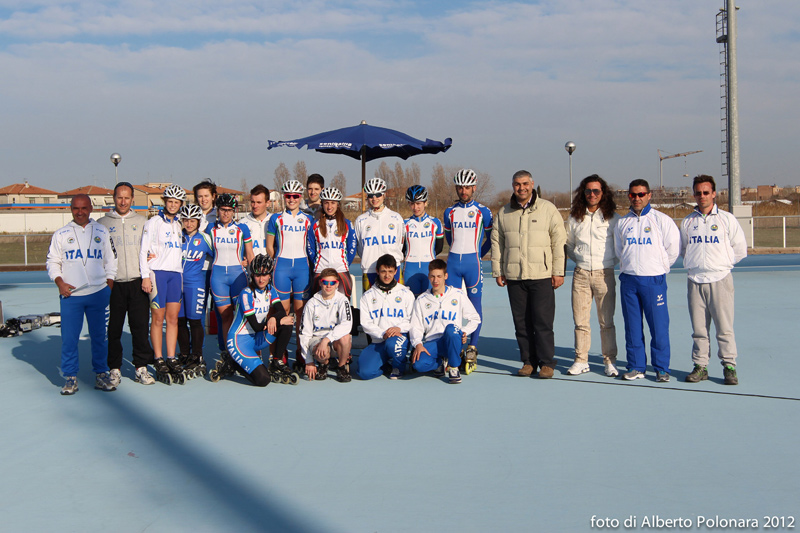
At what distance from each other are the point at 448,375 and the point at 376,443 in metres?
1.94

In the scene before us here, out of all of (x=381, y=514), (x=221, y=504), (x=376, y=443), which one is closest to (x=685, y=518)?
(x=381, y=514)

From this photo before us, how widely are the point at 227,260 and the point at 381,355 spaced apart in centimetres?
197

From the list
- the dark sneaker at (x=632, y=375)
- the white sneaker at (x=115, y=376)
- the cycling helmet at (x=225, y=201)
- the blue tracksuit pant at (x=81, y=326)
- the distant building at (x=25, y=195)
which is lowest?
the dark sneaker at (x=632, y=375)

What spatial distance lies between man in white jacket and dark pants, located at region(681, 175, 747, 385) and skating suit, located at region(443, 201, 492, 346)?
204cm

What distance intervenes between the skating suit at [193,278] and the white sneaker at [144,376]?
0.65 m

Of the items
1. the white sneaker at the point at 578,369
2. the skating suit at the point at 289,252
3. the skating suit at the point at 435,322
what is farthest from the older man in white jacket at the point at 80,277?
the white sneaker at the point at 578,369

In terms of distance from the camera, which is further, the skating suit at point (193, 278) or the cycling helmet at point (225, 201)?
the cycling helmet at point (225, 201)

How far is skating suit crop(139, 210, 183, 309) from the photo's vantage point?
6418 millimetres

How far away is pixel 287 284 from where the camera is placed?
7105mm

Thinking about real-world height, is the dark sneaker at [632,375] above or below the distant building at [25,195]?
below

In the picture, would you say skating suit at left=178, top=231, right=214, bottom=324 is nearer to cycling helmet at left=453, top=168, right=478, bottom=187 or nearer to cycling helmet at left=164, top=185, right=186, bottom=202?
cycling helmet at left=164, top=185, right=186, bottom=202

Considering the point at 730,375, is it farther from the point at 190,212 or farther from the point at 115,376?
the point at 115,376

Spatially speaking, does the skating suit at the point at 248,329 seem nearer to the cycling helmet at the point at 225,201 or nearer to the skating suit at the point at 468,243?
the cycling helmet at the point at 225,201

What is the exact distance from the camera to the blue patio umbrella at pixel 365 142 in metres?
9.45
